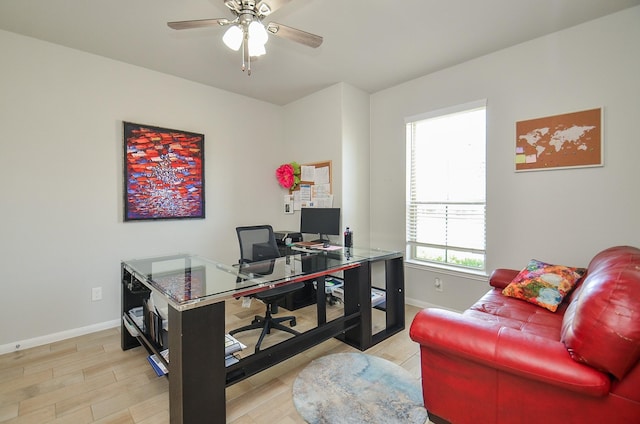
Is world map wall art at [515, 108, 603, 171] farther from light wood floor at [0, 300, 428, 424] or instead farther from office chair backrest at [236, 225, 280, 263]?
office chair backrest at [236, 225, 280, 263]

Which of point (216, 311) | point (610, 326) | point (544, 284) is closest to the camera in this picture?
point (610, 326)

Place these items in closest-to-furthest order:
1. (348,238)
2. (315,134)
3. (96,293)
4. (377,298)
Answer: (96,293), (377,298), (348,238), (315,134)

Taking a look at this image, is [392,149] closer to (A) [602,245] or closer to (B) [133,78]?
(A) [602,245]

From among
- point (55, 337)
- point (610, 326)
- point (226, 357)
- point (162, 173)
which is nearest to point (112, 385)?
point (226, 357)

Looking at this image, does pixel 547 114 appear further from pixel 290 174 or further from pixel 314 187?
pixel 290 174

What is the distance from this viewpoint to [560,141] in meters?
2.50

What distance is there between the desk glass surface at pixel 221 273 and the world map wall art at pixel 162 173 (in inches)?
32.6

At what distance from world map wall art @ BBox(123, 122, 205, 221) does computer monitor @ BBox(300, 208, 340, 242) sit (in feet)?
4.12

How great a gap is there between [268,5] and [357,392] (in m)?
2.43

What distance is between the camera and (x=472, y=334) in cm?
141

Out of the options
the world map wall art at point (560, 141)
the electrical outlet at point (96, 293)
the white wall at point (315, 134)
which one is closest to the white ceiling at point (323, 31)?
the white wall at point (315, 134)

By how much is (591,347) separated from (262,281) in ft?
5.06

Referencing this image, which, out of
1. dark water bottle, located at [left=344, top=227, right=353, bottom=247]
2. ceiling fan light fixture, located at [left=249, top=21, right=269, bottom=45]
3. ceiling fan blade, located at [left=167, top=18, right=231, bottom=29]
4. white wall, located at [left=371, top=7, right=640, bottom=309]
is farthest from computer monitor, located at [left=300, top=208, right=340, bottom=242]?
ceiling fan blade, located at [left=167, top=18, right=231, bottom=29]

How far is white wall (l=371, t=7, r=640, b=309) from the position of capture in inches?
88.3
